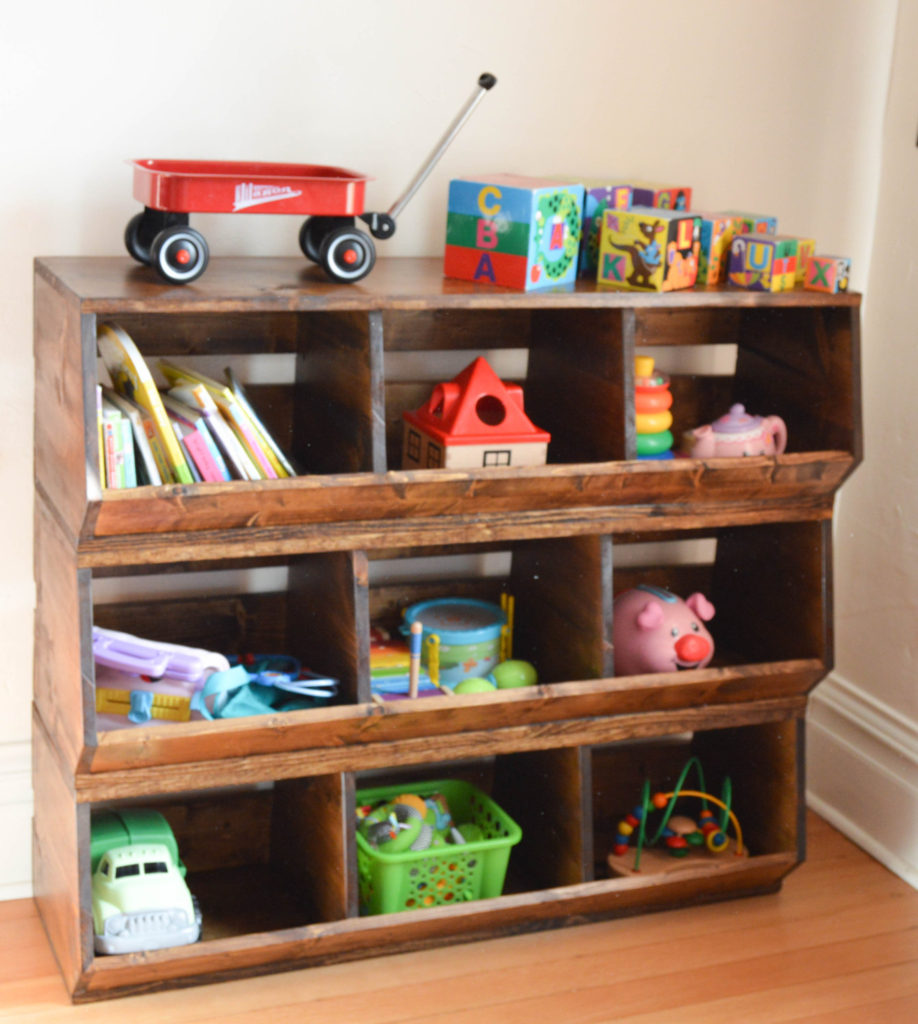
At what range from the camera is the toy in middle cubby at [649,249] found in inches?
79.8

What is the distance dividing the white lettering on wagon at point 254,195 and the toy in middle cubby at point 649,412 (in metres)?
0.65

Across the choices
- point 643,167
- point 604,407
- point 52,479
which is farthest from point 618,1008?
point 643,167

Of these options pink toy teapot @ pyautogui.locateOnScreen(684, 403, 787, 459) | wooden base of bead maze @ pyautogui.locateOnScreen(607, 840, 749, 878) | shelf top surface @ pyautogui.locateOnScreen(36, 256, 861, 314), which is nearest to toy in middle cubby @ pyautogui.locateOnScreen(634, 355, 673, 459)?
pink toy teapot @ pyautogui.locateOnScreen(684, 403, 787, 459)

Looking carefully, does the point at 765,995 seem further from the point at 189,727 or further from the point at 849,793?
the point at 189,727

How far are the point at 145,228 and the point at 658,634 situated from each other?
1054 mm

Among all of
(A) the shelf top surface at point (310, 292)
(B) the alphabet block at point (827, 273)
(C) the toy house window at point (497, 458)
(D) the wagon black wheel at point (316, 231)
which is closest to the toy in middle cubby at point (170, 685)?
(C) the toy house window at point (497, 458)

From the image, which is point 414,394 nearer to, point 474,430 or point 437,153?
point 474,430

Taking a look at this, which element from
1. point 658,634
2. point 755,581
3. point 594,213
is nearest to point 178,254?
point 594,213

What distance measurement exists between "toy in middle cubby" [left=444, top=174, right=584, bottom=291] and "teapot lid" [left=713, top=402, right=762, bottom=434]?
0.36m

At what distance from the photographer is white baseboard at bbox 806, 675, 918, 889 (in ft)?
8.18

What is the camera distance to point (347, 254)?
6.24 feet

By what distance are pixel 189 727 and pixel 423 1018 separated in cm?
57

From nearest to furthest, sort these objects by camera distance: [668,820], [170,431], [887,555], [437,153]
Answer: [170,431] → [437,153] → [668,820] → [887,555]

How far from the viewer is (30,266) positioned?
2.02 meters
